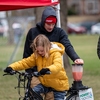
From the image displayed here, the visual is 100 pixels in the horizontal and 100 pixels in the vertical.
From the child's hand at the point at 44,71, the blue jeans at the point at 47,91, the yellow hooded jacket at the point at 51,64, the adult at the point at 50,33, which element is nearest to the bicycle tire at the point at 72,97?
the blue jeans at the point at 47,91

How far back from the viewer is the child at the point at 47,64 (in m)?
Answer: 7.64

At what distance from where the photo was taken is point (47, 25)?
832 centimetres

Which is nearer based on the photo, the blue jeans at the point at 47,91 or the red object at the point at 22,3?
the blue jeans at the point at 47,91

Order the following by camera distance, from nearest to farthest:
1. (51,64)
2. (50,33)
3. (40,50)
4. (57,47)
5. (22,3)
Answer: (40,50) < (51,64) < (57,47) < (50,33) < (22,3)

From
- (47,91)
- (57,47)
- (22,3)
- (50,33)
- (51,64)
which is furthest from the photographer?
(22,3)

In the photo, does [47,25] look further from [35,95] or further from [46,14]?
[35,95]

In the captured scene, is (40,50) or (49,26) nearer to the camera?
(40,50)

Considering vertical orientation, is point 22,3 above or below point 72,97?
above

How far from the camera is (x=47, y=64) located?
7.82 m

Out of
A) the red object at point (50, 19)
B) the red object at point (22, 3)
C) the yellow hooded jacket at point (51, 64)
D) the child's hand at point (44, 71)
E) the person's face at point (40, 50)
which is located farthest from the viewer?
the red object at point (22, 3)

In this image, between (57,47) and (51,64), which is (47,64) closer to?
(51,64)

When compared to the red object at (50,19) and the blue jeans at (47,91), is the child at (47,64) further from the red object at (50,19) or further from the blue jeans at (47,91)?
the red object at (50,19)

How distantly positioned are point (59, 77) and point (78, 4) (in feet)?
222

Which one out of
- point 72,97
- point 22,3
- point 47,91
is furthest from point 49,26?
point 22,3
